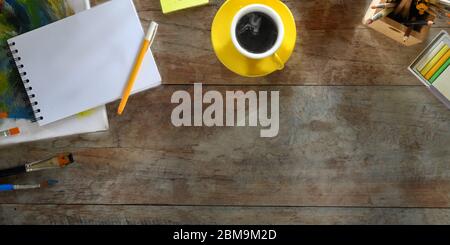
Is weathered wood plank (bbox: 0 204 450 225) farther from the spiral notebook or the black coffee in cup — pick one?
the black coffee in cup

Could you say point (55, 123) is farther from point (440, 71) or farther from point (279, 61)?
point (440, 71)

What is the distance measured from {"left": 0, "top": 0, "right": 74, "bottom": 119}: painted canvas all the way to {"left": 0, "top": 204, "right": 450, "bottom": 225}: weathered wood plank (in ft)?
0.64

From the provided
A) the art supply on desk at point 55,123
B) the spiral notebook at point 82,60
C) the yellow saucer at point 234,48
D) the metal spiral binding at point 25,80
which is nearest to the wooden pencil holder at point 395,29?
the yellow saucer at point 234,48

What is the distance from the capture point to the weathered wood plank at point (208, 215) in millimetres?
891

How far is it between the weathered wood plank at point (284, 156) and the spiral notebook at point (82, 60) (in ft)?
0.18

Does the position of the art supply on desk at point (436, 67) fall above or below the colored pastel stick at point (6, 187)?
above

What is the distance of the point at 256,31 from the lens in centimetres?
82

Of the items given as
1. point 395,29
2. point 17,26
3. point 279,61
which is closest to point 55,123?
point 17,26

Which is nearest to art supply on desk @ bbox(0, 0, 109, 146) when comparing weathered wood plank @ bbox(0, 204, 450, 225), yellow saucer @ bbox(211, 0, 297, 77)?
weathered wood plank @ bbox(0, 204, 450, 225)

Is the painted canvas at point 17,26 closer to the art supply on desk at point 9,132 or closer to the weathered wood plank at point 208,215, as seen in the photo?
the art supply on desk at point 9,132

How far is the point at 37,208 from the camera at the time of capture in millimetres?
899

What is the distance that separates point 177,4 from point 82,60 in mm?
206

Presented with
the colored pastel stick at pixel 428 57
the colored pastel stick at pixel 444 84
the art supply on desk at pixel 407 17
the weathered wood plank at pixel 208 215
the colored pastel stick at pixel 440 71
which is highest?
the art supply on desk at pixel 407 17
